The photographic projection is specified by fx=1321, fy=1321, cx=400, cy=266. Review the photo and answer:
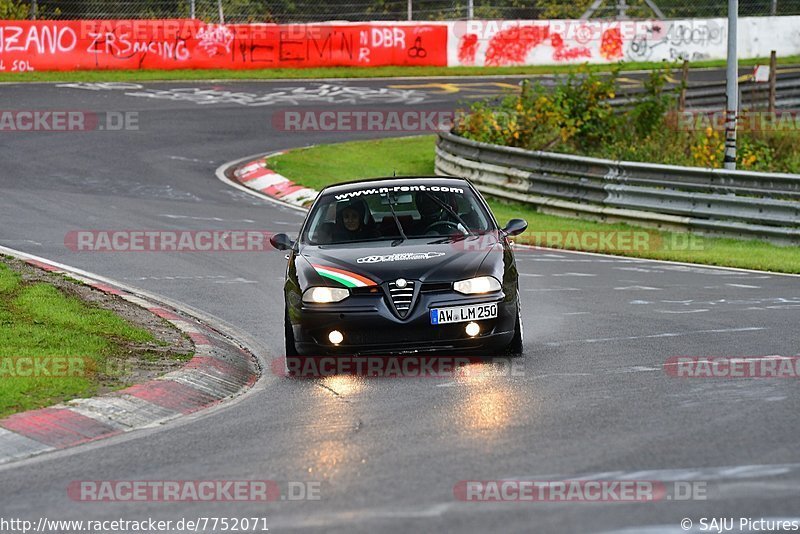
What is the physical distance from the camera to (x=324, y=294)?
980 cm

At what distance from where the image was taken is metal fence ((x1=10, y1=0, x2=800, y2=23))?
37838mm

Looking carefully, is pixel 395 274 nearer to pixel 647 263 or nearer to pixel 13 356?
pixel 13 356

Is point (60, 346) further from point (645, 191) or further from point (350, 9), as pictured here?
point (350, 9)

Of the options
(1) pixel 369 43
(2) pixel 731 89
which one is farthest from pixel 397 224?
(1) pixel 369 43

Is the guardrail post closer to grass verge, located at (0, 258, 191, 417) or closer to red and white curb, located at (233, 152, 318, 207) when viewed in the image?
red and white curb, located at (233, 152, 318, 207)

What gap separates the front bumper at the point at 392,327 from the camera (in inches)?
376

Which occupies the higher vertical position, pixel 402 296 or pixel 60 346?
pixel 402 296

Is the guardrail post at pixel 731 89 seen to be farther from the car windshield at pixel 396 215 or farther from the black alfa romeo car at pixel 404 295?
the black alfa romeo car at pixel 404 295

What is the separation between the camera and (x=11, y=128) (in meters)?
29.3

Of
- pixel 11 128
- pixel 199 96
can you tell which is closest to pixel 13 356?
pixel 11 128

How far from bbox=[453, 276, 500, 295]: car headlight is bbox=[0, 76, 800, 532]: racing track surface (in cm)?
68

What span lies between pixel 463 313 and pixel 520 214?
11809 millimetres

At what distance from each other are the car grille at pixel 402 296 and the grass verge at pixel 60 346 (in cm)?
170

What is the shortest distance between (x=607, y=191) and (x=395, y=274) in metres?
11.2
